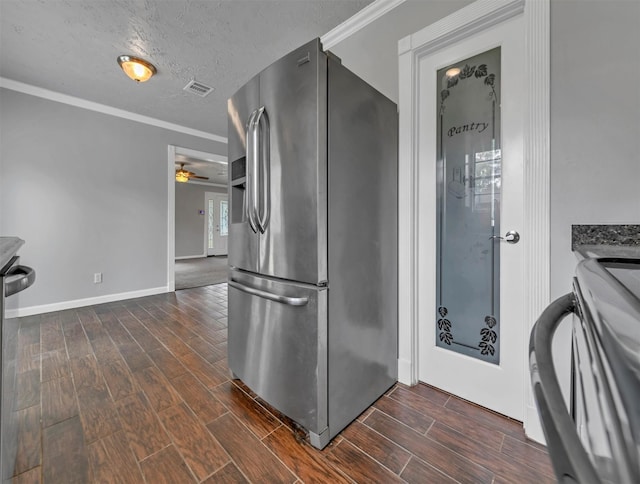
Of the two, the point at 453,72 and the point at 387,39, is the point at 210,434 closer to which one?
the point at 453,72

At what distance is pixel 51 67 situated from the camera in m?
2.73

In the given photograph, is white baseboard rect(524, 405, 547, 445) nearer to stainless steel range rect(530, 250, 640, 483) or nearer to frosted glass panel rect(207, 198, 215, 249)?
stainless steel range rect(530, 250, 640, 483)

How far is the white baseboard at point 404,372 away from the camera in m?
1.74

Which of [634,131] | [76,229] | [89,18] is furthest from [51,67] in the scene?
[634,131]

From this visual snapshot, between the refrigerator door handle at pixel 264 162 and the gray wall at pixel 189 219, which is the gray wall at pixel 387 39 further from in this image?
the gray wall at pixel 189 219

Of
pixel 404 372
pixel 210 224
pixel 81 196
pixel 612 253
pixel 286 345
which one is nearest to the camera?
pixel 612 253

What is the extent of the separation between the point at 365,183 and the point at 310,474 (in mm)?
1402

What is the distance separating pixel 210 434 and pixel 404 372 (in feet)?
3.93

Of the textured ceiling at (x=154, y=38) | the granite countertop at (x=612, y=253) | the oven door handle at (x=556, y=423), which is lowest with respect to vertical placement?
the oven door handle at (x=556, y=423)

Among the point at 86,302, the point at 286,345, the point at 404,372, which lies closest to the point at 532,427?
the point at 404,372

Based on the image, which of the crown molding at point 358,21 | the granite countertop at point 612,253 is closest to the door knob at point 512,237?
the granite countertop at point 612,253

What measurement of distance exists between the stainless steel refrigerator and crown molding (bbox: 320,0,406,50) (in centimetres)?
80

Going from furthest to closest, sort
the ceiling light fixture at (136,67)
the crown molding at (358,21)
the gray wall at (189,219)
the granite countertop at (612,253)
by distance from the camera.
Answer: the gray wall at (189,219) < the ceiling light fixture at (136,67) < the crown molding at (358,21) < the granite countertop at (612,253)

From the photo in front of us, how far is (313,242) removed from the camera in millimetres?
1237
